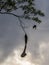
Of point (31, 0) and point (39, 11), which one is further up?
point (31, 0)

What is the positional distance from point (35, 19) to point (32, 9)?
130cm

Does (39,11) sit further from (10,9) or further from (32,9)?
(10,9)

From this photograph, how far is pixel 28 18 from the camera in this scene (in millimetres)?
22750

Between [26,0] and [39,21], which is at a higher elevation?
[26,0]

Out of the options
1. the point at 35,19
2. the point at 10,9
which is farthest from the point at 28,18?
the point at 10,9

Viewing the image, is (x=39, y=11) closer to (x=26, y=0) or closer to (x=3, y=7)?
(x=26, y=0)

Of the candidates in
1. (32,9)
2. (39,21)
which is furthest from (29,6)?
(39,21)

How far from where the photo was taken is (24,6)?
2306 centimetres

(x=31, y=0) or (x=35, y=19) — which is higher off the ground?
(x=31, y=0)

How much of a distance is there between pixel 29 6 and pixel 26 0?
0.81 meters

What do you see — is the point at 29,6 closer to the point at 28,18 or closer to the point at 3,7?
the point at 28,18

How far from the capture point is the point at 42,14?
22.9 meters

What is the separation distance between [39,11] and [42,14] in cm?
71

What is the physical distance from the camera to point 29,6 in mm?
22953
